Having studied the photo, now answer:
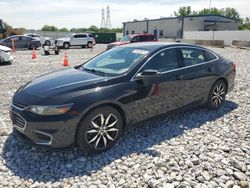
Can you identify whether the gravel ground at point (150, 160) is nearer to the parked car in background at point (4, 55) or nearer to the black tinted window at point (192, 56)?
the black tinted window at point (192, 56)

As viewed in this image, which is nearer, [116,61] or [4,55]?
[116,61]

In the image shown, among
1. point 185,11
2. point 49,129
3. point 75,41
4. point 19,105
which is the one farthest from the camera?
point 185,11

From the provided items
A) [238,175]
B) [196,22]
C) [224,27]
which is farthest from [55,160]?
[224,27]

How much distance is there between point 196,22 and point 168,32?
5.80 meters

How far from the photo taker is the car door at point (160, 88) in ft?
13.0

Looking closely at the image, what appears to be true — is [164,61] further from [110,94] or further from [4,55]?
[4,55]

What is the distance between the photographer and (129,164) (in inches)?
135

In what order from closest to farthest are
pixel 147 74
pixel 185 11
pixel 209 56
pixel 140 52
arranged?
pixel 147 74
pixel 140 52
pixel 209 56
pixel 185 11

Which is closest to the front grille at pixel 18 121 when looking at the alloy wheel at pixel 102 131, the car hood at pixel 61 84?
the car hood at pixel 61 84

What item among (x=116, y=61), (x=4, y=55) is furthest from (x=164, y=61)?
(x=4, y=55)

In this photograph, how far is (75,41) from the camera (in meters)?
26.4

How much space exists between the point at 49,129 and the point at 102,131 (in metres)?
0.76

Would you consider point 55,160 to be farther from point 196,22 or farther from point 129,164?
point 196,22

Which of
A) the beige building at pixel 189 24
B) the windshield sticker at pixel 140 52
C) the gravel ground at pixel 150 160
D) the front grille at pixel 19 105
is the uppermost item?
the beige building at pixel 189 24
